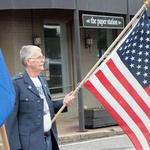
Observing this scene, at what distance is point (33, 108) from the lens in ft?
12.5

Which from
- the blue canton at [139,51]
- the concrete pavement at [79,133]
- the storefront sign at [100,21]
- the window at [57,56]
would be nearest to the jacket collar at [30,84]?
the blue canton at [139,51]

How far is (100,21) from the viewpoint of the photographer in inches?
434

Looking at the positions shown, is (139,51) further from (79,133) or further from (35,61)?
(79,133)

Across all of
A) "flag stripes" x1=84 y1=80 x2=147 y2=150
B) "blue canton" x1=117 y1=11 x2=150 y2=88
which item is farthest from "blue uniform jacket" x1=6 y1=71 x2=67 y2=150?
"blue canton" x1=117 y1=11 x2=150 y2=88

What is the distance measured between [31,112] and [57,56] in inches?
405

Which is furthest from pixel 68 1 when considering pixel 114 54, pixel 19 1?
pixel 114 54

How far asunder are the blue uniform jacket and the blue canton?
1.18m

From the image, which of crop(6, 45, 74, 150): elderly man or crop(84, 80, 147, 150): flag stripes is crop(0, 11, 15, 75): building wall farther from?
crop(6, 45, 74, 150): elderly man

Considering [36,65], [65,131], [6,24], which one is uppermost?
[6,24]

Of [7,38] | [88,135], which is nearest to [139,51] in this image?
[88,135]

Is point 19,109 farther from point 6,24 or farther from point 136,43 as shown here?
point 6,24

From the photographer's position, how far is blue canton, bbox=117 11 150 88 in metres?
4.47

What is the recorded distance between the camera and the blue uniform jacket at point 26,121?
3750mm

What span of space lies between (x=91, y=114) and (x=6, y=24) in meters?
3.91
